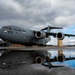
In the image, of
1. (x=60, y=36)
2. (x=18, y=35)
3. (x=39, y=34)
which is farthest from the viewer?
(x=60, y=36)

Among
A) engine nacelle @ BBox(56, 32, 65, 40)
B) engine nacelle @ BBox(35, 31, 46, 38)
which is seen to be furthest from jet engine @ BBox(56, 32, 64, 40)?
engine nacelle @ BBox(35, 31, 46, 38)

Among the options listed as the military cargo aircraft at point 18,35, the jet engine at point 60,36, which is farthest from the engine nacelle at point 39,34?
the jet engine at point 60,36

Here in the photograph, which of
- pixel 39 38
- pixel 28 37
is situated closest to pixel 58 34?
pixel 39 38

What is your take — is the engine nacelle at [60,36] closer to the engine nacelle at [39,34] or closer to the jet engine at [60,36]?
the jet engine at [60,36]

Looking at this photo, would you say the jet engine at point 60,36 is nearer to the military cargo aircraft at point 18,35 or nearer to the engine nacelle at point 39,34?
the military cargo aircraft at point 18,35

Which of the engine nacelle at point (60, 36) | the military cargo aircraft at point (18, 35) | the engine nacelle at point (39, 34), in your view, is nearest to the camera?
the military cargo aircraft at point (18, 35)

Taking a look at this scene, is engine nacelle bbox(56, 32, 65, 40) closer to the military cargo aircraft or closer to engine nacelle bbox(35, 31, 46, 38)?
the military cargo aircraft

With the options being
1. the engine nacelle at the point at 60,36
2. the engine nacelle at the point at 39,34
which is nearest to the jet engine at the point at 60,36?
the engine nacelle at the point at 60,36

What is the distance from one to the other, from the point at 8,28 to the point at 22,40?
10.4ft

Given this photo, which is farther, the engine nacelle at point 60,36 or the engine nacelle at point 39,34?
the engine nacelle at point 60,36

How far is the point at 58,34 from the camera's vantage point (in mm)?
32219

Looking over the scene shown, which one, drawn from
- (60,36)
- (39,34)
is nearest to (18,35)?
(39,34)

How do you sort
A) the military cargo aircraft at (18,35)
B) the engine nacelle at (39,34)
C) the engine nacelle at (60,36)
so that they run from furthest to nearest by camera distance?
the engine nacelle at (60,36)
the engine nacelle at (39,34)
the military cargo aircraft at (18,35)

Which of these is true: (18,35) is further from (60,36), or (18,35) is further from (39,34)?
(60,36)
